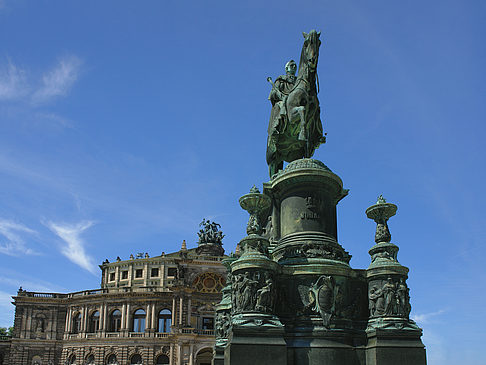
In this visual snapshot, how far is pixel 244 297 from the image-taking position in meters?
8.64

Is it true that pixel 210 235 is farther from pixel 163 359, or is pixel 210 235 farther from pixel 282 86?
pixel 282 86

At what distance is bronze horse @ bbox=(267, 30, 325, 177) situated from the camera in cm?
1188

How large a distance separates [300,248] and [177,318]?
50.4 metres

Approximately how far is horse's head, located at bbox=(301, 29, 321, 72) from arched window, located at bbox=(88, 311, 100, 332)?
57353mm

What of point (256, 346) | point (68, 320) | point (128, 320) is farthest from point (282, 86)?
point (68, 320)

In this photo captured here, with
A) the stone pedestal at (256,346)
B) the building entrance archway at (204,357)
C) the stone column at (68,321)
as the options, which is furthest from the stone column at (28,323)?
the stone pedestal at (256,346)

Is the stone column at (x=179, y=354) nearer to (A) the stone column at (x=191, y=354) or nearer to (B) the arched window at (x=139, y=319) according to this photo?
(A) the stone column at (x=191, y=354)

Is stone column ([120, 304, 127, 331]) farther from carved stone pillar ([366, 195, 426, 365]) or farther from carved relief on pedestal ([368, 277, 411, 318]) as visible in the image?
carved relief on pedestal ([368, 277, 411, 318])

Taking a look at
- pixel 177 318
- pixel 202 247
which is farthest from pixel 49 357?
pixel 202 247

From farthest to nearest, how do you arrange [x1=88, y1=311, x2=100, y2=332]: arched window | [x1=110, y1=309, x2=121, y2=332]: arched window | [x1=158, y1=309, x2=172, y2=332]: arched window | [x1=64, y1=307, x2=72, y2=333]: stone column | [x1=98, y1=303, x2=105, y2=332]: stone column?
1. [x1=64, y1=307, x2=72, y2=333]: stone column
2. [x1=88, y1=311, x2=100, y2=332]: arched window
3. [x1=110, y1=309, x2=121, y2=332]: arched window
4. [x1=158, y1=309, x2=172, y2=332]: arched window
5. [x1=98, y1=303, x2=105, y2=332]: stone column

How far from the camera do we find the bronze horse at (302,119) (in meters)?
11.9

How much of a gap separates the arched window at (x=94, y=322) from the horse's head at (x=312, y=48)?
57353 millimetres

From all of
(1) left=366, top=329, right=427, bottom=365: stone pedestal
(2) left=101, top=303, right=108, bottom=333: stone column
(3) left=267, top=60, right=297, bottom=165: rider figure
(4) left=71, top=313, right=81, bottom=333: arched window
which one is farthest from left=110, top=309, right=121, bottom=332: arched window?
(1) left=366, top=329, right=427, bottom=365: stone pedestal

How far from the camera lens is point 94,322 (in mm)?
62094
